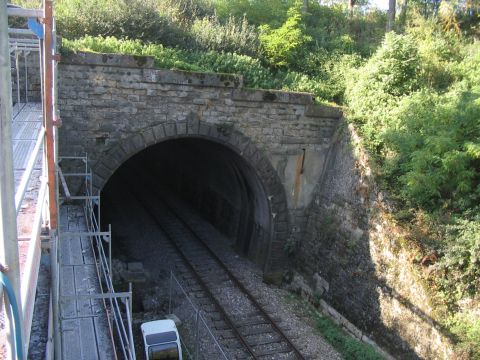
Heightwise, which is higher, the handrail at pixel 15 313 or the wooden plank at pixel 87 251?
the handrail at pixel 15 313

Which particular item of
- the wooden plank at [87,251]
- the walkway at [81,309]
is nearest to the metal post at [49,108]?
the walkway at [81,309]

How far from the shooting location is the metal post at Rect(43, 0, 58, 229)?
432 cm

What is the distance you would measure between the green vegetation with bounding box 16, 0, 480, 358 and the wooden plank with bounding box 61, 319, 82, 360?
20.6 feet

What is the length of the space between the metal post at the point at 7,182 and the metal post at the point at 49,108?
2.47 m

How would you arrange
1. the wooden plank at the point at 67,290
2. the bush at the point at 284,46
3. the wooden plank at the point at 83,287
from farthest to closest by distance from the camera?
the bush at the point at 284,46, the wooden plank at the point at 83,287, the wooden plank at the point at 67,290

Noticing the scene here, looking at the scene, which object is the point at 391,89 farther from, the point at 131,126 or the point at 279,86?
the point at 131,126

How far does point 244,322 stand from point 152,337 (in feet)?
8.73

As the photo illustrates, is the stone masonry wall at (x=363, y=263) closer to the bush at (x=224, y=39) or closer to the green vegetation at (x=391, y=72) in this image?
the green vegetation at (x=391, y=72)

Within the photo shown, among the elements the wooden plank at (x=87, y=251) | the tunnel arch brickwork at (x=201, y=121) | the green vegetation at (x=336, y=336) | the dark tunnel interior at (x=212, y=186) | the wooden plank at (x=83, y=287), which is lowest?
the green vegetation at (x=336, y=336)

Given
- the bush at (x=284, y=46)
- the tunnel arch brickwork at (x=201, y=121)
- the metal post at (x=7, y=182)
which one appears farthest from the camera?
the bush at (x=284, y=46)

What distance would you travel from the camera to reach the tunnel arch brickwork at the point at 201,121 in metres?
10.9

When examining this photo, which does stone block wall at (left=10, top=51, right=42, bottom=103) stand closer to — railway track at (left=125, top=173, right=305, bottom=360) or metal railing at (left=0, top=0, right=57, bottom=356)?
railway track at (left=125, top=173, right=305, bottom=360)

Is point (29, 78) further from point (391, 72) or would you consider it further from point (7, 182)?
point (7, 182)

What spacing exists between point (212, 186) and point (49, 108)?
12540mm
